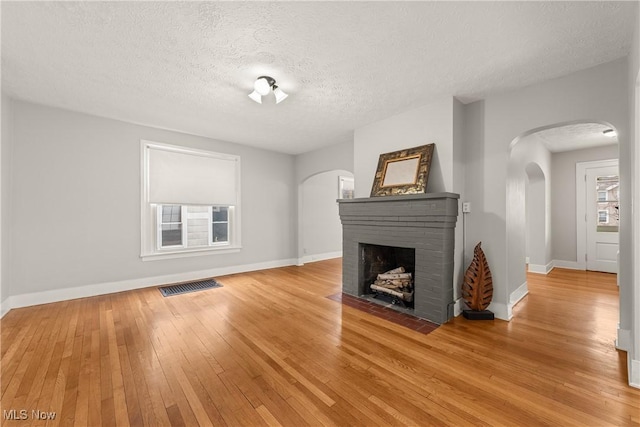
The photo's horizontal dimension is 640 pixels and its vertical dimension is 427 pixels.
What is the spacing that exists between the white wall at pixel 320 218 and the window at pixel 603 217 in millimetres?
5661

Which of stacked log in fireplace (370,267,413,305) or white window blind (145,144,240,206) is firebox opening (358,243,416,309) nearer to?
stacked log in fireplace (370,267,413,305)

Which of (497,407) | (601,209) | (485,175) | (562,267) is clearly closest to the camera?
(497,407)

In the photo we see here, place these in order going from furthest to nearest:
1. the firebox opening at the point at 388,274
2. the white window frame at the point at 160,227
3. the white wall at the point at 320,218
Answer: the white wall at the point at 320,218, the white window frame at the point at 160,227, the firebox opening at the point at 388,274

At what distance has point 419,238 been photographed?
3051 mm

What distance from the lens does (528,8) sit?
175 centimetres

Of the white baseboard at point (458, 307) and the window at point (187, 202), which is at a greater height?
the window at point (187, 202)

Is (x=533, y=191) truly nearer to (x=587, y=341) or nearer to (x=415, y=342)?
(x=587, y=341)

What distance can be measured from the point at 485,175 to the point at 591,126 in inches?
98.7

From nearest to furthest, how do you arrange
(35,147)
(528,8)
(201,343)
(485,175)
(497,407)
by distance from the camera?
(497,407) → (528,8) → (201,343) → (485,175) → (35,147)

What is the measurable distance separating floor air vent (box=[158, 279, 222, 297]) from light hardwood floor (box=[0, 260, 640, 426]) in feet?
1.95

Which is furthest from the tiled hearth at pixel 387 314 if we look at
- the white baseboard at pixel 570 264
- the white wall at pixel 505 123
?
the white baseboard at pixel 570 264

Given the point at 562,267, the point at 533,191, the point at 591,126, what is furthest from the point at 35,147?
the point at 562,267

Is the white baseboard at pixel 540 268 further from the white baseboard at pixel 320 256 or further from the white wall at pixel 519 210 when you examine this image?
the white baseboard at pixel 320 256

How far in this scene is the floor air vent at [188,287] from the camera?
3.89 meters
